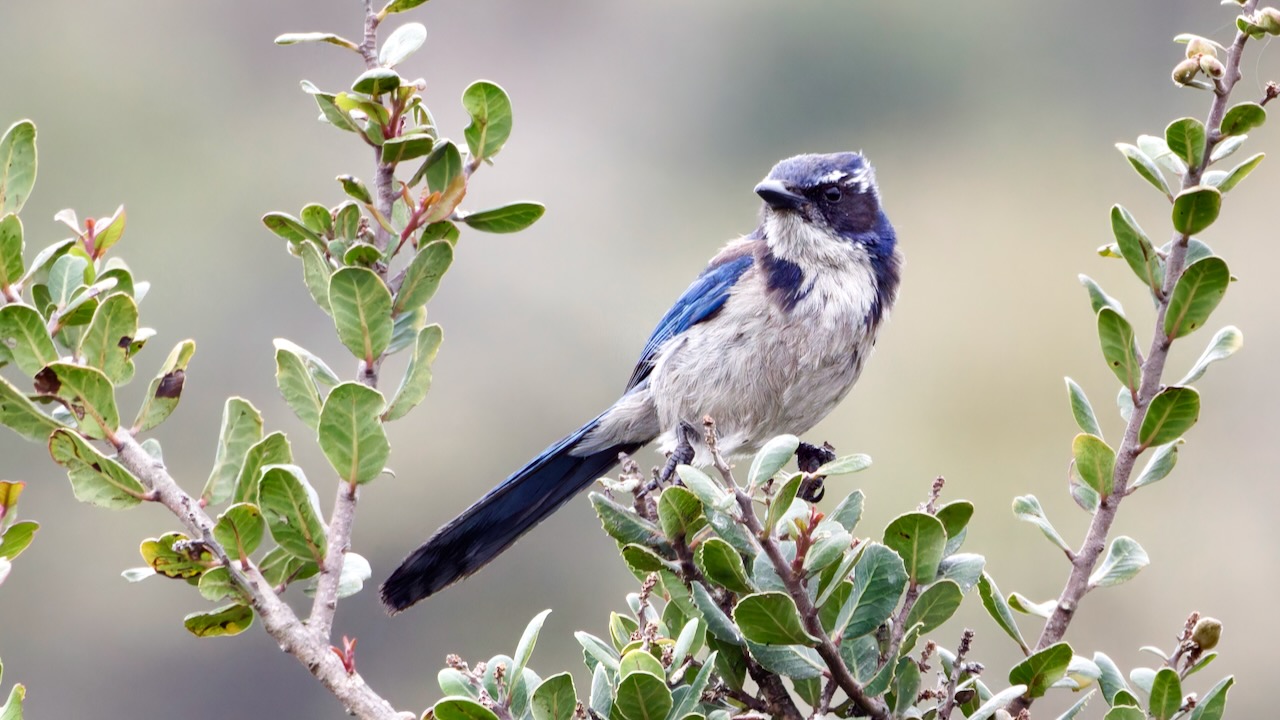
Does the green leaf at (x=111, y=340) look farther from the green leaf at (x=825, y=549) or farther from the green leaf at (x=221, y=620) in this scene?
the green leaf at (x=825, y=549)

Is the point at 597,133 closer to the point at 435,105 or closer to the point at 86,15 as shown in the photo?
the point at 435,105

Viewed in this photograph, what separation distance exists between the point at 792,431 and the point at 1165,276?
248cm

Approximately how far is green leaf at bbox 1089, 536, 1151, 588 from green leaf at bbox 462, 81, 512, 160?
3.77 ft

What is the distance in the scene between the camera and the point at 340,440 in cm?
197

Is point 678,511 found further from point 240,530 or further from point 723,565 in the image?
point 240,530

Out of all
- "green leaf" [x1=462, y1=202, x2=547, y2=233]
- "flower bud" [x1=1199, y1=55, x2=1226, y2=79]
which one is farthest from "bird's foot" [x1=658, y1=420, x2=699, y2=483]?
"flower bud" [x1=1199, y1=55, x2=1226, y2=79]

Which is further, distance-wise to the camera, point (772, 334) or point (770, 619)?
point (772, 334)

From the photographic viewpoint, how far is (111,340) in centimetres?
212

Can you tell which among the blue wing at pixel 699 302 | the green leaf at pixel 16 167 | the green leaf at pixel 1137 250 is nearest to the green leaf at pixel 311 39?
the green leaf at pixel 16 167

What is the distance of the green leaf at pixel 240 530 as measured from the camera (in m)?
1.97

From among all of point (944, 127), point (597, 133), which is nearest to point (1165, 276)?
point (597, 133)

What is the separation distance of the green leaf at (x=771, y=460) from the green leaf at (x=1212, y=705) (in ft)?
2.20

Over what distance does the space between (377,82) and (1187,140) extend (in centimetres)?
116

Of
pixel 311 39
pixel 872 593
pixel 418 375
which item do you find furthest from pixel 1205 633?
pixel 311 39
